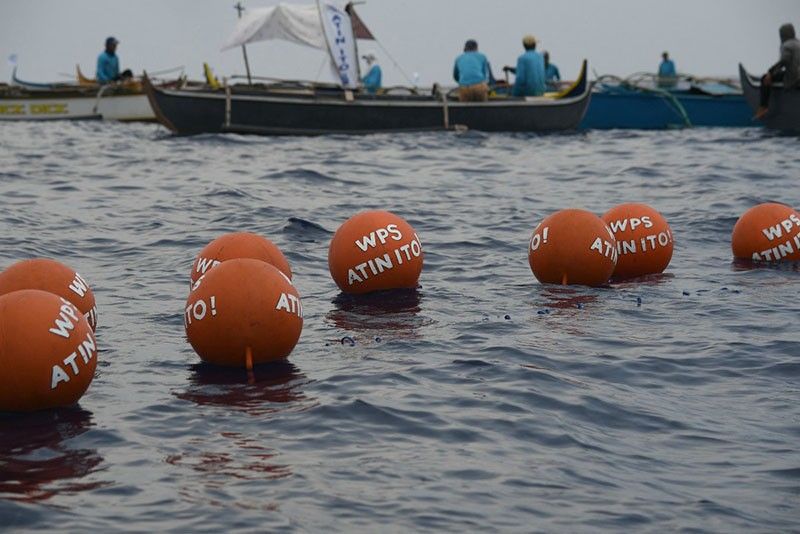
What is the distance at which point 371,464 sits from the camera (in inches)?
291

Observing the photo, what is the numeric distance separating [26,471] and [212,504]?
4.13 ft

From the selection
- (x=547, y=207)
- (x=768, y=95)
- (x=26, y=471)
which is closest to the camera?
(x=26, y=471)

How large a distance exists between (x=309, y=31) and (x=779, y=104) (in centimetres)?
1413

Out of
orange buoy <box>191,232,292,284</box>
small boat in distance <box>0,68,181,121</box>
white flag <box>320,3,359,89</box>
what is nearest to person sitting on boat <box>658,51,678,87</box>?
white flag <box>320,3,359,89</box>

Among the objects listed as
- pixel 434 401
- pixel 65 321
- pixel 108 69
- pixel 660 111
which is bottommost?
pixel 434 401

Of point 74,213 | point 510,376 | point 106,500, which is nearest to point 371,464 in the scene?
point 106,500

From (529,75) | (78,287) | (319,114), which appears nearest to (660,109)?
(529,75)

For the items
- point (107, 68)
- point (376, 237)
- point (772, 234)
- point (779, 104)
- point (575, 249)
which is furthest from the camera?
point (107, 68)

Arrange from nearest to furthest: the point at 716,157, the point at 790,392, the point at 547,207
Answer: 1. the point at 790,392
2. the point at 547,207
3. the point at 716,157

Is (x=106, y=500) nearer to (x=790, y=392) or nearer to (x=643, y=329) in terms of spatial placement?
(x=790, y=392)

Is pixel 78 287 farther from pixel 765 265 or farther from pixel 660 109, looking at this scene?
pixel 660 109

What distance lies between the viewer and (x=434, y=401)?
8.74m

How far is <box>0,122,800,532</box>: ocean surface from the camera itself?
671 centimetres

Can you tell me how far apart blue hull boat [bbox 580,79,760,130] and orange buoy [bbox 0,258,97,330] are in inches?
1225
